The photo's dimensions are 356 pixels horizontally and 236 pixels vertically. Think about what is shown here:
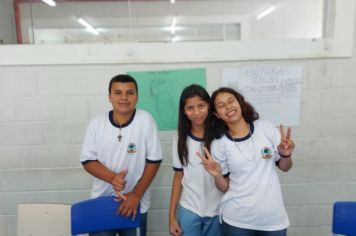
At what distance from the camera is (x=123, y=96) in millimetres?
1682

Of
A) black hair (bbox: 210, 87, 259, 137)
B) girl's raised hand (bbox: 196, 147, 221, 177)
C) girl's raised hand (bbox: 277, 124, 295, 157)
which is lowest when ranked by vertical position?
girl's raised hand (bbox: 196, 147, 221, 177)

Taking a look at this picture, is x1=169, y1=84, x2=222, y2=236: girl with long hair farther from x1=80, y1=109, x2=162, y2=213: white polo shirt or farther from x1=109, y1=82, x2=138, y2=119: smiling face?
x1=109, y1=82, x2=138, y2=119: smiling face

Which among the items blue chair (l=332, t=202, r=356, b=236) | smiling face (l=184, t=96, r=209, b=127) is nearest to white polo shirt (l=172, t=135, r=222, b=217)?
smiling face (l=184, t=96, r=209, b=127)

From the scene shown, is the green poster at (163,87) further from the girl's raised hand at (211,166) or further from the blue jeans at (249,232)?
the blue jeans at (249,232)

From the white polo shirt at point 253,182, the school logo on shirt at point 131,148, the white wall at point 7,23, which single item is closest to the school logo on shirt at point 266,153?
the white polo shirt at point 253,182

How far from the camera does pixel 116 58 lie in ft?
6.88

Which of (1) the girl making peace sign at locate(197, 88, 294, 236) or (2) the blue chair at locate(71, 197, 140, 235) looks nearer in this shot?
(1) the girl making peace sign at locate(197, 88, 294, 236)

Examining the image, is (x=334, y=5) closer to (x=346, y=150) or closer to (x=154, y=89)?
(x=346, y=150)

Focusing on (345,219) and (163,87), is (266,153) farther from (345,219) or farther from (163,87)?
(163,87)

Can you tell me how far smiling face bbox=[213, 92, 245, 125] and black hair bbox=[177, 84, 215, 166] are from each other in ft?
0.23

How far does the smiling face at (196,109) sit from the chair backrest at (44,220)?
910mm

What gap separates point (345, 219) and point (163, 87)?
4.39 ft

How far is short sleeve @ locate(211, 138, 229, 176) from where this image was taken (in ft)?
4.96

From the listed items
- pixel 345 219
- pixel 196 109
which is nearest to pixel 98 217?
pixel 196 109
